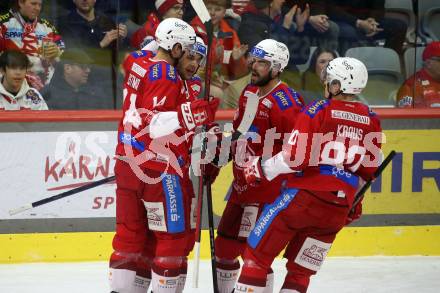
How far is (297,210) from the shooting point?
4.72m

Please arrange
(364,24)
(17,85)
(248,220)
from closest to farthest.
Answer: (248,220) < (17,85) < (364,24)

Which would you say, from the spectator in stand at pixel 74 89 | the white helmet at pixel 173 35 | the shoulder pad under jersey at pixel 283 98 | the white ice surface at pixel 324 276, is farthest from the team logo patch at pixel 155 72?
the spectator in stand at pixel 74 89

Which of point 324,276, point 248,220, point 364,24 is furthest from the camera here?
point 364,24

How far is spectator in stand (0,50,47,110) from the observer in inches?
262

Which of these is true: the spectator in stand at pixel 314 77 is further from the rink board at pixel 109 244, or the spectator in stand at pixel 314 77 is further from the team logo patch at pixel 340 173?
the team logo patch at pixel 340 173

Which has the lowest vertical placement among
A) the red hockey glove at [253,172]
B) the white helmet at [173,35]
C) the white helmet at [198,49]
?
the red hockey glove at [253,172]

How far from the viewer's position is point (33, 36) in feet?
22.3

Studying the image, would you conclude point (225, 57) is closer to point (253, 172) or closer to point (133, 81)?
point (133, 81)

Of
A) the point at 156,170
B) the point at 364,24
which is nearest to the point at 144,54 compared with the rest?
the point at 156,170

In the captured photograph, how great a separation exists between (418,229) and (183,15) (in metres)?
2.13

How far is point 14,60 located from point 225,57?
1.43 m

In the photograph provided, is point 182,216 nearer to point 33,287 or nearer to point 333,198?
point 333,198

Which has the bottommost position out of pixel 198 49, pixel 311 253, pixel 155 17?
pixel 311 253

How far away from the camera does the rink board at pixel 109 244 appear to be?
645 centimetres
